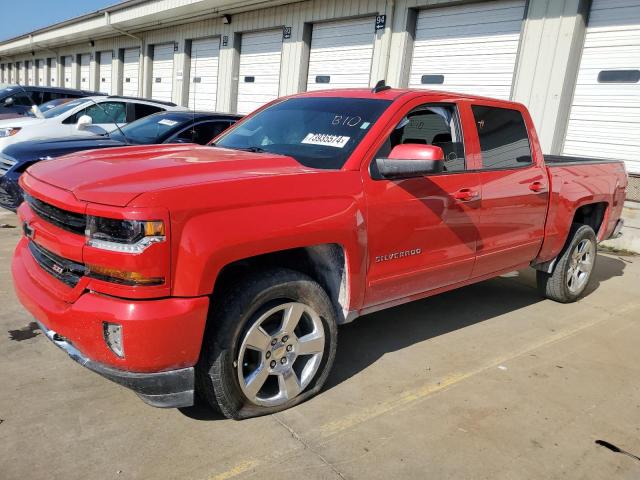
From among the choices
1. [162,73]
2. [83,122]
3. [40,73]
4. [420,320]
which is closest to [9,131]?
[83,122]

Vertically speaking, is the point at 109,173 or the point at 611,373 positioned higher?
the point at 109,173

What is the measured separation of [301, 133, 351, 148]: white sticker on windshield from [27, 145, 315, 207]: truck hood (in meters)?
0.31

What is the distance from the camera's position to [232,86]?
16.2 metres

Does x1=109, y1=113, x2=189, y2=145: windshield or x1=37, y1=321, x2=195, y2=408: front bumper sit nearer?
x1=37, y1=321, x2=195, y2=408: front bumper

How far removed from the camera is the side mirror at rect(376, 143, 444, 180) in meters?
3.15

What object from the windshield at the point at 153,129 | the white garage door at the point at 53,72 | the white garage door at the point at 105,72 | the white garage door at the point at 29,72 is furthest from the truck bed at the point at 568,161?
the white garage door at the point at 29,72

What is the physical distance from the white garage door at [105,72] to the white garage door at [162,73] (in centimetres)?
452

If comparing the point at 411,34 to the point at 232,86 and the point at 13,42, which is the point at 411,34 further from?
the point at 13,42

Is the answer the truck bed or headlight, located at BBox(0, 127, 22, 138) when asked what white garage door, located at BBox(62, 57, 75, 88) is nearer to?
headlight, located at BBox(0, 127, 22, 138)

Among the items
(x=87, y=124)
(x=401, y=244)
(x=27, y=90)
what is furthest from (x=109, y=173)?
(x=27, y=90)

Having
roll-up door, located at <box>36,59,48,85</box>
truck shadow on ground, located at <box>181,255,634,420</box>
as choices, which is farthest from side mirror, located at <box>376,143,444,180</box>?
roll-up door, located at <box>36,59,48,85</box>

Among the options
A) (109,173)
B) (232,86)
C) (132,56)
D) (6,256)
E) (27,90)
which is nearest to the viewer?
(109,173)

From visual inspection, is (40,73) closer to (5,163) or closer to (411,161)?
(5,163)

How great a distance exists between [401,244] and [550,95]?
22.2 feet
